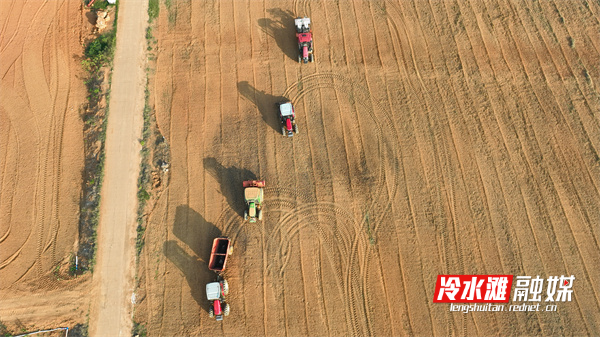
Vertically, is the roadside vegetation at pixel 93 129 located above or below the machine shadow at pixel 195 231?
above

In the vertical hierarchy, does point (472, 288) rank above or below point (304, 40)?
below

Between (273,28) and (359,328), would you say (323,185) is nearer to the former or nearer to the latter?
(359,328)

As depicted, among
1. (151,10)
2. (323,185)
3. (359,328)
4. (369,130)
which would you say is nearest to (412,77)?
(369,130)

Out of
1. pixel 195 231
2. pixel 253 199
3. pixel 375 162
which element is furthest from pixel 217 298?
pixel 375 162

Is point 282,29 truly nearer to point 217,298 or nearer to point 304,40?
point 304,40

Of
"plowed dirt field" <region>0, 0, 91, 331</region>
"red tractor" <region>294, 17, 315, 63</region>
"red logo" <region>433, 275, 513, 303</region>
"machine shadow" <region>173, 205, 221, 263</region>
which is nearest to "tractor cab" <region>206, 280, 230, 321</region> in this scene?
"machine shadow" <region>173, 205, 221, 263</region>

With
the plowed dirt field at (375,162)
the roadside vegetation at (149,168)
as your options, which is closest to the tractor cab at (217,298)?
the plowed dirt field at (375,162)

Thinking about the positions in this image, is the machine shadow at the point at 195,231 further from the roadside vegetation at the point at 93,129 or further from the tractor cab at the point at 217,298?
the roadside vegetation at the point at 93,129
